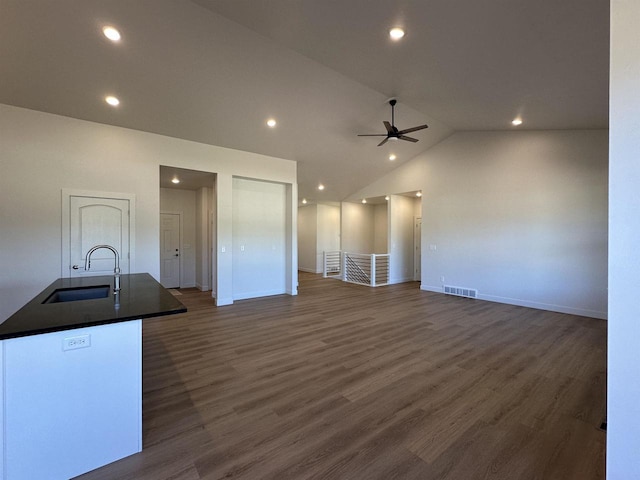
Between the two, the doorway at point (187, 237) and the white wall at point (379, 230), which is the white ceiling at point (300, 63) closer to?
the doorway at point (187, 237)

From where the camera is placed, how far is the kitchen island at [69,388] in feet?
5.14

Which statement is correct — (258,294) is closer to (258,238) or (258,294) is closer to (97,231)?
(258,238)

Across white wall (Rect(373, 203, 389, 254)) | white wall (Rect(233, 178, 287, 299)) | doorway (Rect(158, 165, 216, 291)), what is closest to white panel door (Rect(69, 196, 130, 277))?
white wall (Rect(233, 178, 287, 299))

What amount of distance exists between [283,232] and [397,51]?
4.69 meters

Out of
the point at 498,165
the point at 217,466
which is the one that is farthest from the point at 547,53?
the point at 217,466

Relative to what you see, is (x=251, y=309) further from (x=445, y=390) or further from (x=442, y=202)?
(x=442, y=202)

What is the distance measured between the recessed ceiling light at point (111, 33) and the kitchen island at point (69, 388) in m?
3.00

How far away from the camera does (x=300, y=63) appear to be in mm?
3979

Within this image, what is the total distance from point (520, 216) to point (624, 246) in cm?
591

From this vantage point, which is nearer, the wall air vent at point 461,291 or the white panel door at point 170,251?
the wall air vent at point 461,291

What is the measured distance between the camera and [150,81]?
3947 millimetres

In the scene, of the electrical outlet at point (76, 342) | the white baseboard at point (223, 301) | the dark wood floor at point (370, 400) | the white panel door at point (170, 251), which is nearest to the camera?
the electrical outlet at point (76, 342)

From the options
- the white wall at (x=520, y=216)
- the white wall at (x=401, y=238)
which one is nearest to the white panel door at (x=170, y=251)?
the white wall at (x=401, y=238)

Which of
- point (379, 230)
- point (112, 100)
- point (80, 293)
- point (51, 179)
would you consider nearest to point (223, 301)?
point (80, 293)
